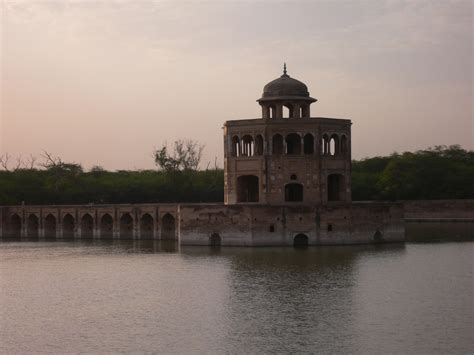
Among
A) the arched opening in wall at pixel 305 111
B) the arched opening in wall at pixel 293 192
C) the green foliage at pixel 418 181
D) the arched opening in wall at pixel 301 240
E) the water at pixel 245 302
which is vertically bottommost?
the water at pixel 245 302

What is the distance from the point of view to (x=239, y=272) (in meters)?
25.2

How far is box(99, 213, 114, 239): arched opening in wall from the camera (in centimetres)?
4256

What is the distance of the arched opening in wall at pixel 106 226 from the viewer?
42.6 metres

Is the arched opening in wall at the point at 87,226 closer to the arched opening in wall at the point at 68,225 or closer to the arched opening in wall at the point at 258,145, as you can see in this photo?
the arched opening in wall at the point at 68,225

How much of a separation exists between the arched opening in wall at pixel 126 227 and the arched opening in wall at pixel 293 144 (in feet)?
31.7

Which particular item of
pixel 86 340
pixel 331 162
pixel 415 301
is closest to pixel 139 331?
pixel 86 340

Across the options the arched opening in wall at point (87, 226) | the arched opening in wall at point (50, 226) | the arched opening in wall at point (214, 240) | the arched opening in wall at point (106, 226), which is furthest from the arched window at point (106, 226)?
the arched opening in wall at point (214, 240)

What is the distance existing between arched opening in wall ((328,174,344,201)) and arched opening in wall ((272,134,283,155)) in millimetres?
2555

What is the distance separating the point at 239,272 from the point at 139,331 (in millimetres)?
8381

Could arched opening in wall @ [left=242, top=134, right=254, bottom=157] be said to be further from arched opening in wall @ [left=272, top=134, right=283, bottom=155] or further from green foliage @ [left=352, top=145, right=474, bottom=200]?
green foliage @ [left=352, top=145, right=474, bottom=200]

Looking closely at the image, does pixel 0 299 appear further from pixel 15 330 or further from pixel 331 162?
pixel 331 162

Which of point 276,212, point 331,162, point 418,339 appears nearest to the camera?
point 418,339

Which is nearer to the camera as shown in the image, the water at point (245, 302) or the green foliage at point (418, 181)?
the water at point (245, 302)

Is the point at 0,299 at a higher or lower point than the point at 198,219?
lower
